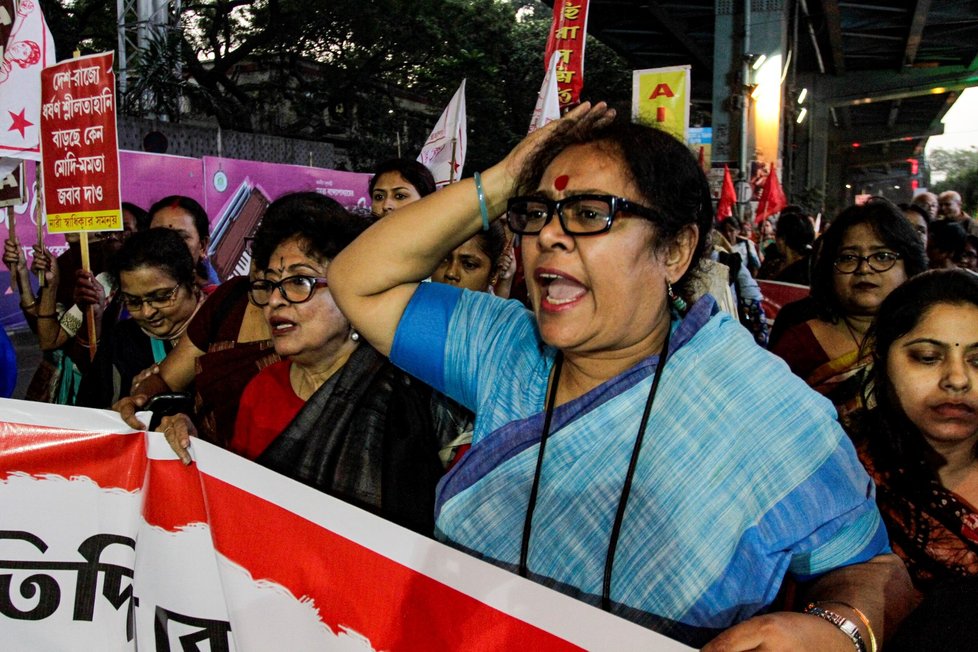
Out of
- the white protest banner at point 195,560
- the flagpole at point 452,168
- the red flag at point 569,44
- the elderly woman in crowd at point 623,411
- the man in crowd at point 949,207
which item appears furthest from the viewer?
the man in crowd at point 949,207

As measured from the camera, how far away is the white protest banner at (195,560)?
52.7 inches

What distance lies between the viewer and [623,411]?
1.33 m

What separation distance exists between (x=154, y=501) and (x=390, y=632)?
739 millimetres

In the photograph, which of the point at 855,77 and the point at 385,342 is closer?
the point at 385,342

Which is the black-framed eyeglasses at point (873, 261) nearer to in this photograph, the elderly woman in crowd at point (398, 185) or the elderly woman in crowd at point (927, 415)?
the elderly woman in crowd at point (927, 415)

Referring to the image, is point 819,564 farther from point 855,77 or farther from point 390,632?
point 855,77

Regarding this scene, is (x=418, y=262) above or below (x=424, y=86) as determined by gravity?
below

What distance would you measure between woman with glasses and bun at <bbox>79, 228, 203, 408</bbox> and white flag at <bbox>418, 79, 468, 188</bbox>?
2.03m

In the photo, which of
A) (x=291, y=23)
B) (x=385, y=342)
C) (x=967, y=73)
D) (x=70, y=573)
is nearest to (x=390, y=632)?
(x=385, y=342)

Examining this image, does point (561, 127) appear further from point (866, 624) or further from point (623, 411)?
point (866, 624)

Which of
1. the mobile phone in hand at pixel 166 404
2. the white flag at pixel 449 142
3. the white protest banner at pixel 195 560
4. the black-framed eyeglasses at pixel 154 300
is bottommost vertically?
the white protest banner at pixel 195 560

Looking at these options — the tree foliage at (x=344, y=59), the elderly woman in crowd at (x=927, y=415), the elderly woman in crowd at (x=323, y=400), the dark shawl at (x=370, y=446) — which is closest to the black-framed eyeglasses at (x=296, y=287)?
the elderly woman in crowd at (x=323, y=400)

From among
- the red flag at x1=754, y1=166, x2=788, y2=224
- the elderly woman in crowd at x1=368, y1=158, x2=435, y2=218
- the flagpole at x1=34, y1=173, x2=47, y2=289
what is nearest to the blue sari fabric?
the elderly woman in crowd at x1=368, y1=158, x2=435, y2=218

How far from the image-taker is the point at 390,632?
4.51 feet
